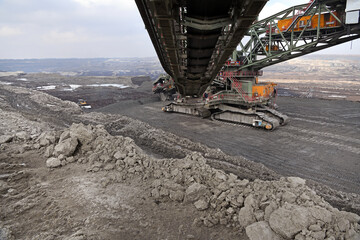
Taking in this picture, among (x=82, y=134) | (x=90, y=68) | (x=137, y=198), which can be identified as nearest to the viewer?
(x=137, y=198)

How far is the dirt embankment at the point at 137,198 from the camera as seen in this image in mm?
4160

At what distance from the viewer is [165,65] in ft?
23.8

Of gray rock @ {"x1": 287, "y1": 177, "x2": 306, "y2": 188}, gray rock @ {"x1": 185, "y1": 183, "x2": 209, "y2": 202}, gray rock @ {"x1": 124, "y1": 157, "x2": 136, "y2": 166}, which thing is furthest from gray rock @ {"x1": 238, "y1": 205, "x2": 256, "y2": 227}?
gray rock @ {"x1": 124, "y1": 157, "x2": 136, "y2": 166}

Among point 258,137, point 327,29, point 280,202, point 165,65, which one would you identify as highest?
point 327,29

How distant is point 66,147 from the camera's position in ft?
24.2

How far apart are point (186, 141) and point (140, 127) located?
3.72m

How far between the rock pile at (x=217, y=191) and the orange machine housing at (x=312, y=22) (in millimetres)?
10388

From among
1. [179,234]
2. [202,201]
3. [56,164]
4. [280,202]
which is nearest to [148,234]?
[179,234]

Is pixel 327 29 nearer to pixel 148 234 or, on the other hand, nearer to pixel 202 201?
pixel 202 201

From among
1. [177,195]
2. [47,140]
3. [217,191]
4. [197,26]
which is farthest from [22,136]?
[197,26]

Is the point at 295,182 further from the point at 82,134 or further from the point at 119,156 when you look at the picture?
the point at 82,134

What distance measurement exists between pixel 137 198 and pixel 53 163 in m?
3.35

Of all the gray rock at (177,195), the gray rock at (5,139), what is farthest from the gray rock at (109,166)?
the gray rock at (5,139)

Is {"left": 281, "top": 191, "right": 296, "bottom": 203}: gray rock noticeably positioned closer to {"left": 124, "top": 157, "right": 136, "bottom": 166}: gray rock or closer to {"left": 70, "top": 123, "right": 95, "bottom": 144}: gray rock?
{"left": 124, "top": 157, "right": 136, "bottom": 166}: gray rock
